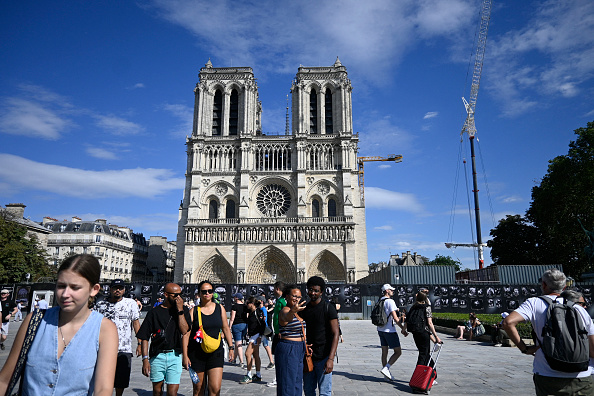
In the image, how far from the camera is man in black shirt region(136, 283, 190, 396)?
455 cm

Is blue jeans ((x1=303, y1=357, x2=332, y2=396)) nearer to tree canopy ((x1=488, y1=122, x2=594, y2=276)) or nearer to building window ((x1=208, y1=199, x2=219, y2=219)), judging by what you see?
tree canopy ((x1=488, y1=122, x2=594, y2=276))

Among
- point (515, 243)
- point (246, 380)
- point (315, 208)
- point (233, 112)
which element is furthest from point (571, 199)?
point (233, 112)

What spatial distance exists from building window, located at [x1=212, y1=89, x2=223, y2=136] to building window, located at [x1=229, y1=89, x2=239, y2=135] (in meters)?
1.02

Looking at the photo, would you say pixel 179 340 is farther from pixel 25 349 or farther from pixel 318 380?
pixel 25 349

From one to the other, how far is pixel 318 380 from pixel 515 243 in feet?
120

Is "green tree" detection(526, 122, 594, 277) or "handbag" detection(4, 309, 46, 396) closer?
"handbag" detection(4, 309, 46, 396)

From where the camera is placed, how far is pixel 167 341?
14.8 ft

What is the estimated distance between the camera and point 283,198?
4009cm

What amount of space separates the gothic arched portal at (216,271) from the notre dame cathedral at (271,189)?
9 cm

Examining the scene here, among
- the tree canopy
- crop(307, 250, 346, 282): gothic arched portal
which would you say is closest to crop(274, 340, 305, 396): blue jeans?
the tree canopy

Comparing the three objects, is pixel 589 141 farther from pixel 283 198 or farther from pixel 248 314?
pixel 248 314

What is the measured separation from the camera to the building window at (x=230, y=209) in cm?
4025

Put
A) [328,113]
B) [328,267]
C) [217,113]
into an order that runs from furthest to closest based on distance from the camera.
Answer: [217,113], [328,113], [328,267]

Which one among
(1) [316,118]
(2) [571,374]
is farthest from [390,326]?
(1) [316,118]
